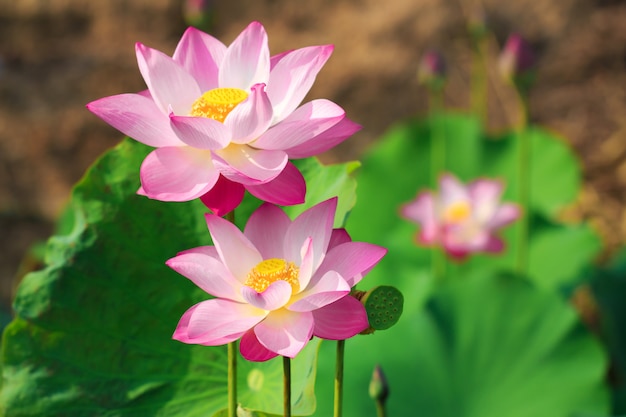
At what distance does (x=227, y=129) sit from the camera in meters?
0.62

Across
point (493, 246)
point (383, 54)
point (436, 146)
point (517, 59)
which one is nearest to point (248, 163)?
point (517, 59)

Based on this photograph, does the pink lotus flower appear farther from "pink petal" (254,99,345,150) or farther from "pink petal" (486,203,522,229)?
"pink petal" (486,203,522,229)

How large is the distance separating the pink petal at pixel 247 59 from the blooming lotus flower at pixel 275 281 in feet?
0.35

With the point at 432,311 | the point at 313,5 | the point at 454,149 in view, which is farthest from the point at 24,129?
the point at 432,311

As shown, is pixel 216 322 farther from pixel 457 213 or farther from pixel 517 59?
pixel 457 213

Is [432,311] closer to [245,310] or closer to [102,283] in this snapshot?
[102,283]

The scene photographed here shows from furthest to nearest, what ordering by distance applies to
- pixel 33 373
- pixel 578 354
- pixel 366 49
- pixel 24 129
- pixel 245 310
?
pixel 24 129 < pixel 366 49 < pixel 578 354 < pixel 33 373 < pixel 245 310

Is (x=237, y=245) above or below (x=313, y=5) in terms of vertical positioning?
below

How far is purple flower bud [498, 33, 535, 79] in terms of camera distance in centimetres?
150

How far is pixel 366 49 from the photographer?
2.22m

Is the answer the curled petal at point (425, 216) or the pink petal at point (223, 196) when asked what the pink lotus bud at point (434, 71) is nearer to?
the curled petal at point (425, 216)

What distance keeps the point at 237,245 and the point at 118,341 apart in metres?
0.31

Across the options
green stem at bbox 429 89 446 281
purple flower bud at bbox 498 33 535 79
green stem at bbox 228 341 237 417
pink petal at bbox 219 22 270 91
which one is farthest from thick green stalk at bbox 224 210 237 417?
green stem at bbox 429 89 446 281

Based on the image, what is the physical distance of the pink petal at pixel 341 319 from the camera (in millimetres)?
583
